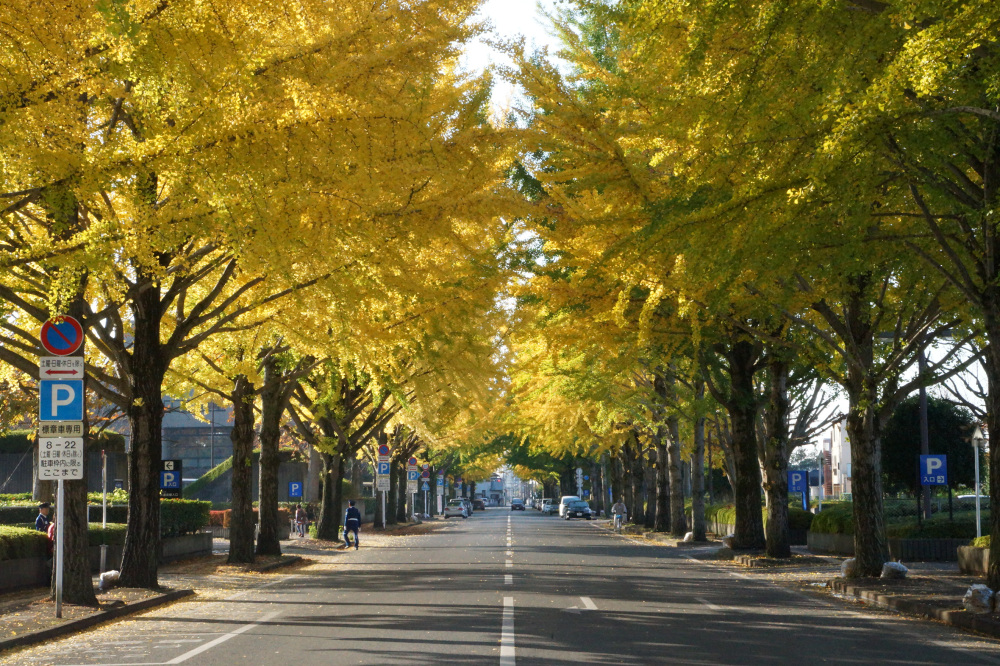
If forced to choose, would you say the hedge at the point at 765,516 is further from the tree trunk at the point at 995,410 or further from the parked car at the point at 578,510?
the parked car at the point at 578,510

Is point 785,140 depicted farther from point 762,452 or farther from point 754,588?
point 762,452

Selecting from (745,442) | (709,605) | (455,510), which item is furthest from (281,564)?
(455,510)

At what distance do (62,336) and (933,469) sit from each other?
18206mm

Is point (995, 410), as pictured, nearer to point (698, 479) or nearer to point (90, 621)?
point (90, 621)

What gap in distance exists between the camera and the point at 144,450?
17578 millimetres

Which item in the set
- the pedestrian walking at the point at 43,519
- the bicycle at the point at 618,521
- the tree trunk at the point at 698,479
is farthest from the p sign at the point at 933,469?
the bicycle at the point at 618,521

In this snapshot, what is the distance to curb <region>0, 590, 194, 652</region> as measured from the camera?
1173cm

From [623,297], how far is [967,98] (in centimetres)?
548

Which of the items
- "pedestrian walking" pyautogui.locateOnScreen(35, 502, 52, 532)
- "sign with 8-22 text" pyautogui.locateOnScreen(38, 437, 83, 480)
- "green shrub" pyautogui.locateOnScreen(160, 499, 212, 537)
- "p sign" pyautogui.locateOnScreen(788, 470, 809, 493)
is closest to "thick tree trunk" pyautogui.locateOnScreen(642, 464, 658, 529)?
"p sign" pyautogui.locateOnScreen(788, 470, 809, 493)

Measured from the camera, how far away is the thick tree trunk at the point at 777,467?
2422cm

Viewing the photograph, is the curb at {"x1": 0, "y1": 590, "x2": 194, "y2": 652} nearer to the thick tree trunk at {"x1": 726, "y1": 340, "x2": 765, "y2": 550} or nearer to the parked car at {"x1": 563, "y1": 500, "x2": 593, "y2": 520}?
the thick tree trunk at {"x1": 726, "y1": 340, "x2": 765, "y2": 550}

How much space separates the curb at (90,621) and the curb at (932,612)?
11.0m

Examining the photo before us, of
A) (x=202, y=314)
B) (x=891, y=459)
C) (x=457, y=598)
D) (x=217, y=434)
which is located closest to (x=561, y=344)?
(x=457, y=598)

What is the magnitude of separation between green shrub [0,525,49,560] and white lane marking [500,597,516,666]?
9.03m
